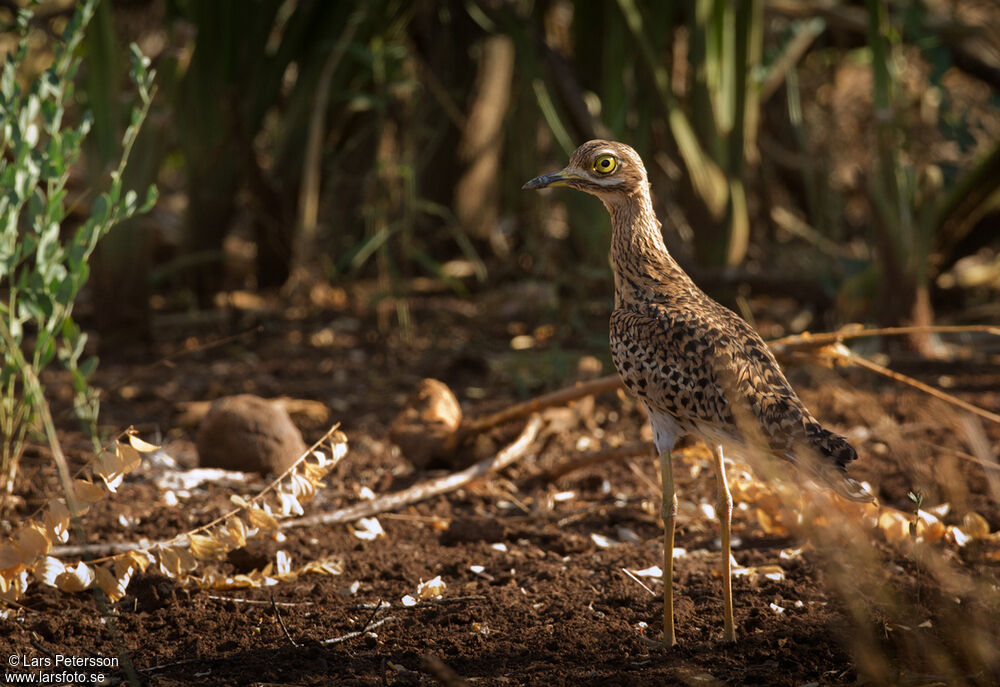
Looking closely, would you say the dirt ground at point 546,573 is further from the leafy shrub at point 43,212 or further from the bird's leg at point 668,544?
the leafy shrub at point 43,212

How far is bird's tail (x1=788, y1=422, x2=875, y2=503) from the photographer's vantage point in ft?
8.47

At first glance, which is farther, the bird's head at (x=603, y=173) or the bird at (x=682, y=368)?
the bird's head at (x=603, y=173)

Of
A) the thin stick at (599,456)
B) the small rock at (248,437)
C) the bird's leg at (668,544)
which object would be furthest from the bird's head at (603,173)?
the small rock at (248,437)

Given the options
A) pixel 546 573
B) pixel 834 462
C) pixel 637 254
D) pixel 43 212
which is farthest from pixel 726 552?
pixel 43 212

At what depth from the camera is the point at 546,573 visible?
3209 mm

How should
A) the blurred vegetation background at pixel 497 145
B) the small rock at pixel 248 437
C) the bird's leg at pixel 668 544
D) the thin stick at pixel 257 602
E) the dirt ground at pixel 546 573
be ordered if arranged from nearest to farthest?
the dirt ground at pixel 546 573, the bird's leg at pixel 668 544, the thin stick at pixel 257 602, the small rock at pixel 248 437, the blurred vegetation background at pixel 497 145

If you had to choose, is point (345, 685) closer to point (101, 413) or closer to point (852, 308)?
point (101, 413)

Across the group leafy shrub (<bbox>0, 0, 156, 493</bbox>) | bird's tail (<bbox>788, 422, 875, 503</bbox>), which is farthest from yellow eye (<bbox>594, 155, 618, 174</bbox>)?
leafy shrub (<bbox>0, 0, 156, 493</bbox>)

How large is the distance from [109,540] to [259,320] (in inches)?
109

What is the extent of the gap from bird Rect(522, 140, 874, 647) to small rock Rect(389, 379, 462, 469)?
43.5 inches

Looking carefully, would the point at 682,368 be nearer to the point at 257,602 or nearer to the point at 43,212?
the point at 257,602

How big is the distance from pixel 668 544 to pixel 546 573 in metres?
0.52

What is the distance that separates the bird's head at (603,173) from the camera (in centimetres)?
312

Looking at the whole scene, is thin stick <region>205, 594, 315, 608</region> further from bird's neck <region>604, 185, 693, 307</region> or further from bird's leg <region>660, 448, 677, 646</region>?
bird's neck <region>604, 185, 693, 307</region>
